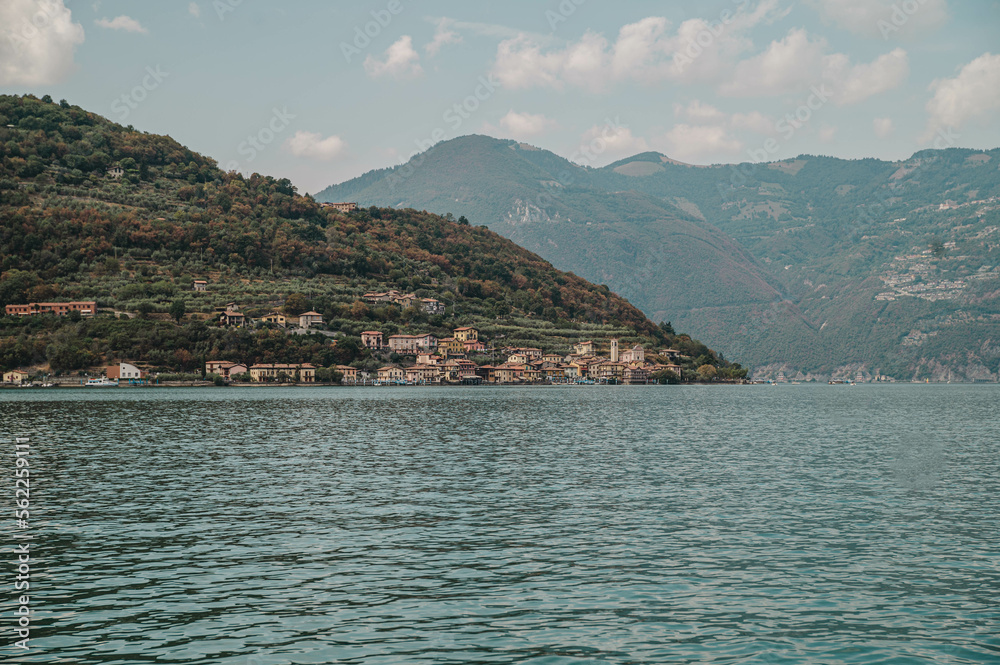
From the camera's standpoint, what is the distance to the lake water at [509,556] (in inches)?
546

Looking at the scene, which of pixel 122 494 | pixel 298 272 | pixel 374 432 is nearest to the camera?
pixel 122 494

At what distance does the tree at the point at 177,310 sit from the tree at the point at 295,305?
21181mm

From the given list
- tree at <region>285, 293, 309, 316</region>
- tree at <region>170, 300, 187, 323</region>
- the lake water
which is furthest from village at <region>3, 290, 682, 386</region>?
the lake water

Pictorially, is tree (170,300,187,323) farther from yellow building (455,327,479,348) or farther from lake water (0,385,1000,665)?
lake water (0,385,1000,665)

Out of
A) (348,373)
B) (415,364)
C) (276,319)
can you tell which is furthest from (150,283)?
(415,364)

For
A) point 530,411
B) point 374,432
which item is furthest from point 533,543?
point 530,411

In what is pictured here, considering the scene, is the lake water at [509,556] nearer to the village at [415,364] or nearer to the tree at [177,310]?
the village at [415,364]

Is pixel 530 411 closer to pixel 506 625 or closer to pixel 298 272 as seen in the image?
pixel 506 625

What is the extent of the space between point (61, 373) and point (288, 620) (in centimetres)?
13980

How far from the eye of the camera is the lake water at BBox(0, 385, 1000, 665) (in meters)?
13.9

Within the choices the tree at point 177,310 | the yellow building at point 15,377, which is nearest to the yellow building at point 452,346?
the tree at point 177,310

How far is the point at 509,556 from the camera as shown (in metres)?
19.9

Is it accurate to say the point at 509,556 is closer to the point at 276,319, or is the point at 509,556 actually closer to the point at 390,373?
the point at 276,319

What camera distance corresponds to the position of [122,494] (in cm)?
2944
